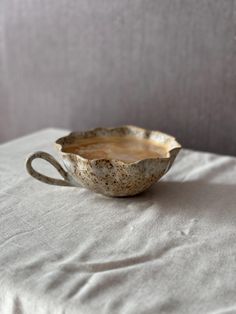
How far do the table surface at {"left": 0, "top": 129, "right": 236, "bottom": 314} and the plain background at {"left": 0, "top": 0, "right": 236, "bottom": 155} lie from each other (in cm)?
26

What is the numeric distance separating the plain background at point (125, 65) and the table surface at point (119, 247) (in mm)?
257

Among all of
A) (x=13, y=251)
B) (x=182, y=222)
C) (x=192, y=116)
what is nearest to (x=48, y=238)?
(x=13, y=251)

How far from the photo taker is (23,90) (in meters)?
1.30

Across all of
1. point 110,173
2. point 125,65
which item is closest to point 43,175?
point 110,173

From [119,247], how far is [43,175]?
21 cm

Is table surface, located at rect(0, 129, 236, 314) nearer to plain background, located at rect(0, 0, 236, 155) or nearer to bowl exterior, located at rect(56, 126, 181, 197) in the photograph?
bowl exterior, located at rect(56, 126, 181, 197)

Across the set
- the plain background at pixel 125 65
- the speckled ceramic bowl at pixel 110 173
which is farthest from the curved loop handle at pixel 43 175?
the plain background at pixel 125 65

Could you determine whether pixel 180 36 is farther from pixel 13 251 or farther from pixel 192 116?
pixel 13 251

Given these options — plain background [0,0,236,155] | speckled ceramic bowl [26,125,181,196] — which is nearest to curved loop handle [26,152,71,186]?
speckled ceramic bowl [26,125,181,196]

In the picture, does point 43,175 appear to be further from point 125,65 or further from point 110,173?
point 125,65

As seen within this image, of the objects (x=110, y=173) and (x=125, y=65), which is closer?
(x=110, y=173)

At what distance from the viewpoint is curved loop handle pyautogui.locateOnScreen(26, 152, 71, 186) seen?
669 mm

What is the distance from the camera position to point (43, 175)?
688mm

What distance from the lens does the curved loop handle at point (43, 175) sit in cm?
67
